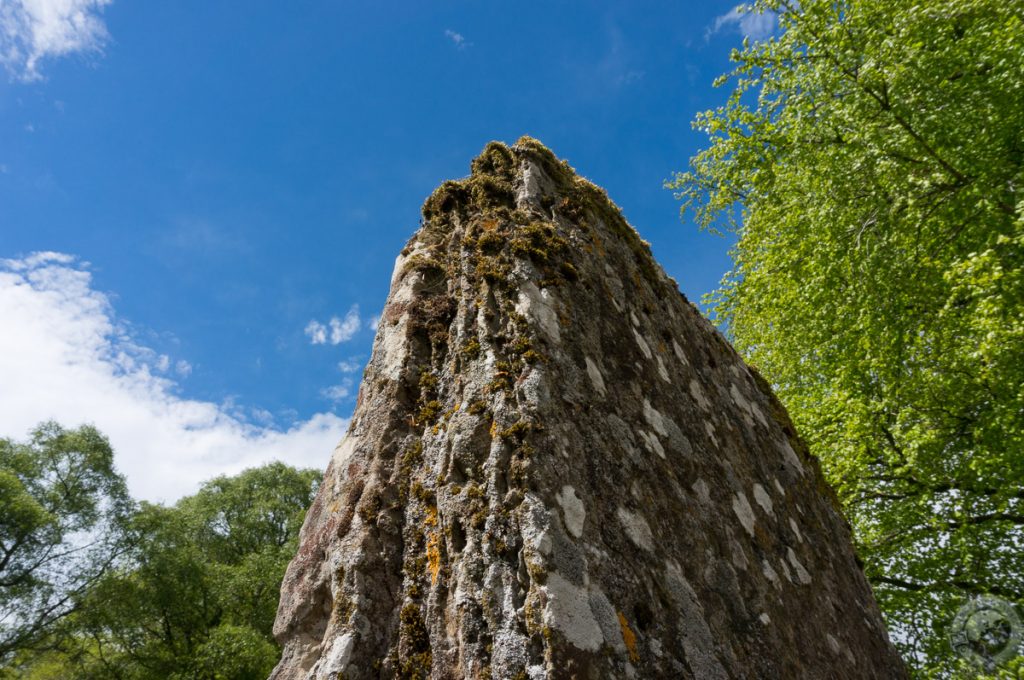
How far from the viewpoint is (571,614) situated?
2.01 metres

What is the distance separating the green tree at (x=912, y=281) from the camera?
27.4ft

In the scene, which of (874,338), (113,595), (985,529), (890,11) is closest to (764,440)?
(874,338)

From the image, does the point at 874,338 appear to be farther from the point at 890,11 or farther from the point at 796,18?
the point at 796,18

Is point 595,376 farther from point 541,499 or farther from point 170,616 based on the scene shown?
point 170,616

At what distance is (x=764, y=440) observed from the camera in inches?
189

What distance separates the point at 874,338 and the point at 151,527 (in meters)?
21.7

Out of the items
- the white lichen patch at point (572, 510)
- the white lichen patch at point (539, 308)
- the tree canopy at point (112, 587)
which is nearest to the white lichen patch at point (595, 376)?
the white lichen patch at point (539, 308)

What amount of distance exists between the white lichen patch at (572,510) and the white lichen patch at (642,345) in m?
1.50

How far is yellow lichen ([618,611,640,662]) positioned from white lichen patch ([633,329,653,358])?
1.78 metres

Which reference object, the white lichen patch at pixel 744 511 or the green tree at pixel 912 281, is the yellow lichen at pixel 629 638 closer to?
the white lichen patch at pixel 744 511

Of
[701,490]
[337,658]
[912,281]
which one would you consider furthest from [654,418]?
[912,281]

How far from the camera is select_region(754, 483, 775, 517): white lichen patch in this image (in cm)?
395

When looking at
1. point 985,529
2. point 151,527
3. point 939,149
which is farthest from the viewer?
point 151,527

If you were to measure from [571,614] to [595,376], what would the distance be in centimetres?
125
